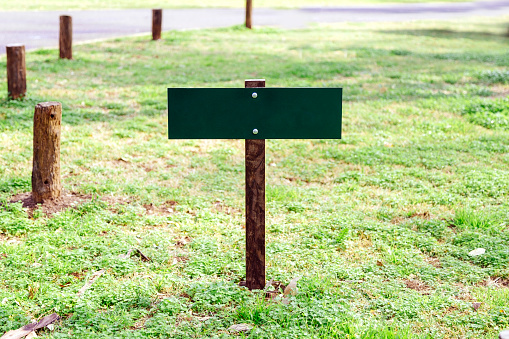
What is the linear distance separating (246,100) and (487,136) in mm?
4853

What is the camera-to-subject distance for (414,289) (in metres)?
3.84

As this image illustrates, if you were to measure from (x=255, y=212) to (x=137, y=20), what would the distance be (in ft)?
53.7

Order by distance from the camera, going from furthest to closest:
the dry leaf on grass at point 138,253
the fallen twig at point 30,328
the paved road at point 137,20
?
the paved road at point 137,20 < the dry leaf on grass at point 138,253 < the fallen twig at point 30,328

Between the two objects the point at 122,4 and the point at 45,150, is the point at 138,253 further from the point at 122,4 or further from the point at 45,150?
the point at 122,4

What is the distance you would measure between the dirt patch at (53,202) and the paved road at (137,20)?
25.4ft

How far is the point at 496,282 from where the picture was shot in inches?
155

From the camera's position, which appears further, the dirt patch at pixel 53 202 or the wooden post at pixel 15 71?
the wooden post at pixel 15 71

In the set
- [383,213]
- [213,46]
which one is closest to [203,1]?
[213,46]

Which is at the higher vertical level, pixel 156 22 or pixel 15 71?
pixel 156 22

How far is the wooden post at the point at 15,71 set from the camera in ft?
26.3

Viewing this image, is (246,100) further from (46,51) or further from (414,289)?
(46,51)

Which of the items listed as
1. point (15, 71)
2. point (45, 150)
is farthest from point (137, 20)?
point (45, 150)

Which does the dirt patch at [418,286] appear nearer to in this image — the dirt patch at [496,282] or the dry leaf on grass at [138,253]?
the dirt patch at [496,282]

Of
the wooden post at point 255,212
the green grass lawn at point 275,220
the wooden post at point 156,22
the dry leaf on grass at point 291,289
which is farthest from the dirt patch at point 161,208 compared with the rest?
the wooden post at point 156,22
